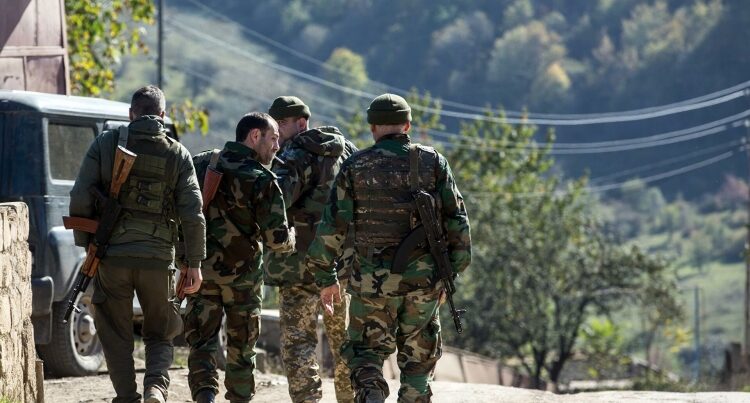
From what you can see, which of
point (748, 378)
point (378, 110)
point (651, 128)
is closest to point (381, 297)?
point (378, 110)

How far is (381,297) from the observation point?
7.58m

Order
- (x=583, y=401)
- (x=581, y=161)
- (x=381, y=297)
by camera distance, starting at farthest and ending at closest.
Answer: (x=581, y=161)
(x=583, y=401)
(x=381, y=297)

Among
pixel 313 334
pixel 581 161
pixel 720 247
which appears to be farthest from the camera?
pixel 581 161

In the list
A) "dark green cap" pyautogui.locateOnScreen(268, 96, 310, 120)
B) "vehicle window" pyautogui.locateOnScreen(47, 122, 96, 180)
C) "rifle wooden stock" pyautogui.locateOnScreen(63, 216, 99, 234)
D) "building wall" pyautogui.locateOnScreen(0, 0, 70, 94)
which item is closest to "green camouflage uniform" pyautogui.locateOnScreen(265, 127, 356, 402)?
"dark green cap" pyautogui.locateOnScreen(268, 96, 310, 120)

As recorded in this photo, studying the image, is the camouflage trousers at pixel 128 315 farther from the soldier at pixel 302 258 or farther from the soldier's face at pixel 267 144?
the soldier at pixel 302 258

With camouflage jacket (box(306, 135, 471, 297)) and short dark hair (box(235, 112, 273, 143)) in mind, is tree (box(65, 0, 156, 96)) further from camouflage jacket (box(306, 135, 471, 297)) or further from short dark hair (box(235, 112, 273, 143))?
camouflage jacket (box(306, 135, 471, 297))

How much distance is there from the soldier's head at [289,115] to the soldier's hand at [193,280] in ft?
4.43

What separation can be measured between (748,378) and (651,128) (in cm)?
16431

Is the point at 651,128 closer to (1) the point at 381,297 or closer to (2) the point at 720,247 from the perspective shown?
(2) the point at 720,247

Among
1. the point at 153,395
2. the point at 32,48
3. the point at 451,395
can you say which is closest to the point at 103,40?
the point at 32,48

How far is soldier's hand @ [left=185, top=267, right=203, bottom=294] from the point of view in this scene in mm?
7703

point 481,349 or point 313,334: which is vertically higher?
point 313,334

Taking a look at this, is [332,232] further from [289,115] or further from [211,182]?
[289,115]

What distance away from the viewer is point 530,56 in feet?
618
